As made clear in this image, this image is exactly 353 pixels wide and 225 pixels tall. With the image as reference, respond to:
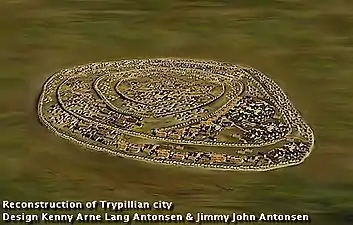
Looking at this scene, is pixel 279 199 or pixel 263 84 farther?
pixel 263 84

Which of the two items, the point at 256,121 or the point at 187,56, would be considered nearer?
the point at 256,121

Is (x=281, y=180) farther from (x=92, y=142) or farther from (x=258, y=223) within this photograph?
(x=92, y=142)

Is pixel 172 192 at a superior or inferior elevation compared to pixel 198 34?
inferior

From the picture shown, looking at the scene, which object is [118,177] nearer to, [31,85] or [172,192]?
[172,192]

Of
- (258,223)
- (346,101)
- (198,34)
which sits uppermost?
(198,34)

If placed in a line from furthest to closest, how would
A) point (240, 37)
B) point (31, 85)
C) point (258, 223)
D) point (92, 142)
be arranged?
point (240, 37) < point (31, 85) < point (92, 142) < point (258, 223)

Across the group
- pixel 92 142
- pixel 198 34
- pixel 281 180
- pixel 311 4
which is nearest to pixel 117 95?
pixel 92 142

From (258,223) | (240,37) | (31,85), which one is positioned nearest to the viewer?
(258,223)
